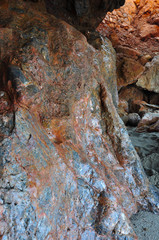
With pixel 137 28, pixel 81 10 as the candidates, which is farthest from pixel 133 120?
pixel 81 10

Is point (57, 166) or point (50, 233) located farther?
point (57, 166)

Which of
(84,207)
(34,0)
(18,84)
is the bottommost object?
(84,207)

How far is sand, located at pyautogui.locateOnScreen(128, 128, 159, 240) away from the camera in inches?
59.7

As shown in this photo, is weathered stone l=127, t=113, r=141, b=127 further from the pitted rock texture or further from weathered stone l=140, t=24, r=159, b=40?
weathered stone l=140, t=24, r=159, b=40

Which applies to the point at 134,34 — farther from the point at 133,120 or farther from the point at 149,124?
the point at 149,124

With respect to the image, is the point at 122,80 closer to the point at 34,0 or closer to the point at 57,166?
the point at 34,0

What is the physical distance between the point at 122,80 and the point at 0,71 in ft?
16.1

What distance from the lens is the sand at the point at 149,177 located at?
1517 mm

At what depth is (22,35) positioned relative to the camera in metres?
1.36

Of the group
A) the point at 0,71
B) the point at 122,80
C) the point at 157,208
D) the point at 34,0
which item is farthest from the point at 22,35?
the point at 122,80

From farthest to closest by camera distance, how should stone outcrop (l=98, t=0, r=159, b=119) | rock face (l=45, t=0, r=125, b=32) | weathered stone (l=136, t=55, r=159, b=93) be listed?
1. weathered stone (l=136, t=55, r=159, b=93)
2. stone outcrop (l=98, t=0, r=159, b=119)
3. rock face (l=45, t=0, r=125, b=32)

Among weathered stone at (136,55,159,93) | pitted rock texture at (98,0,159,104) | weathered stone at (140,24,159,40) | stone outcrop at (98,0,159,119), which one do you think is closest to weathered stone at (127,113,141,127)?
stone outcrop at (98,0,159,119)

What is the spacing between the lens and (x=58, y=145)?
4.25 ft

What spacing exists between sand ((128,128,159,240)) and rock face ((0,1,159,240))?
0.10m
